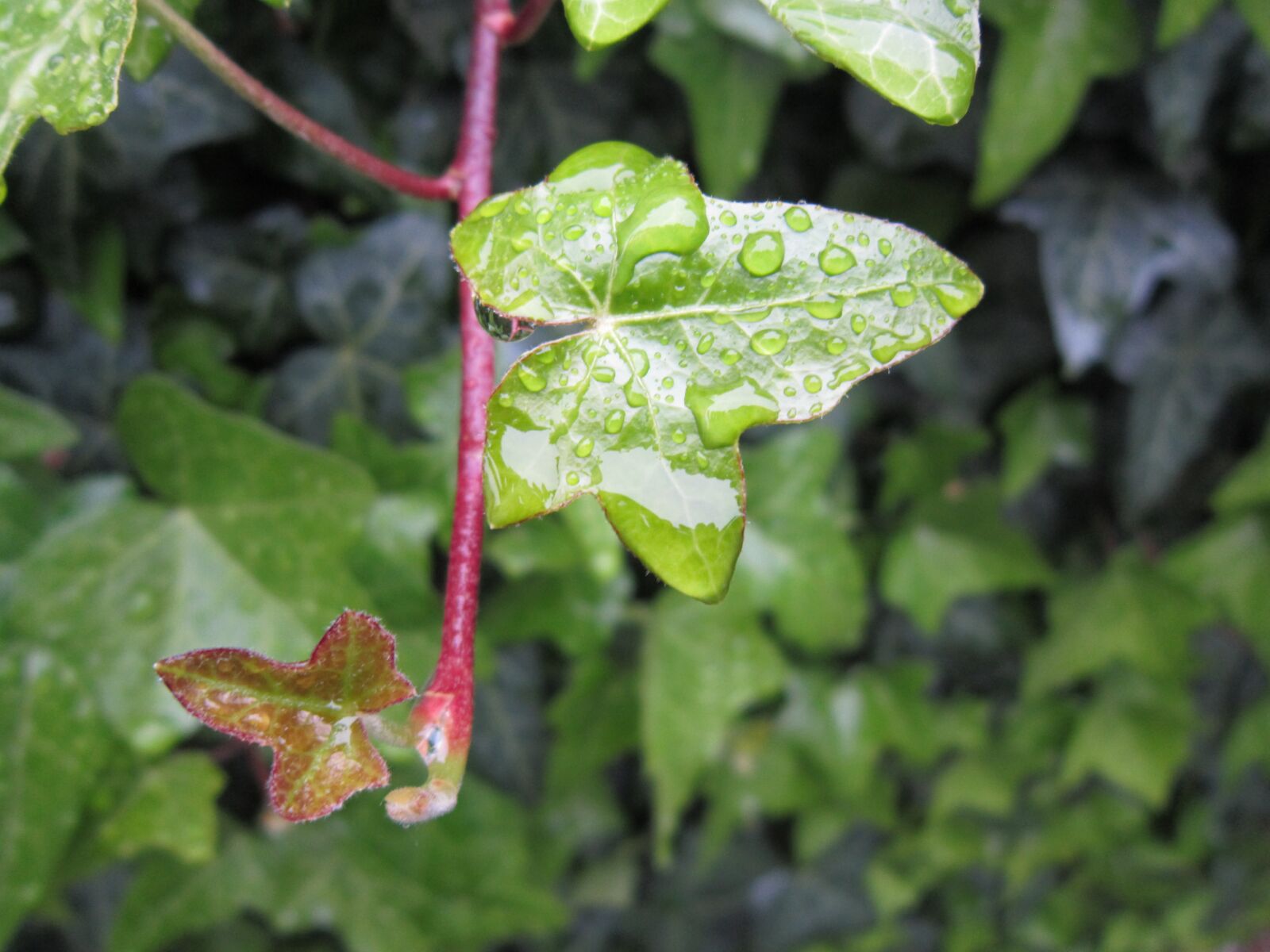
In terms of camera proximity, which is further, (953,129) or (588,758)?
(588,758)

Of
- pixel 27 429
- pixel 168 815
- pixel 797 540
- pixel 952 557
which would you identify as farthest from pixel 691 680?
pixel 27 429

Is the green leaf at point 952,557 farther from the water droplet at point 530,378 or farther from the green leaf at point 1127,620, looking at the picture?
the water droplet at point 530,378

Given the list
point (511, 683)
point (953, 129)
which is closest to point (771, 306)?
point (953, 129)

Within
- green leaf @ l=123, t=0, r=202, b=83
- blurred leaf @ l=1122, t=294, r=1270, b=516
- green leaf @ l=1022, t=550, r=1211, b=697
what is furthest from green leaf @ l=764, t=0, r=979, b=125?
green leaf @ l=1022, t=550, r=1211, b=697

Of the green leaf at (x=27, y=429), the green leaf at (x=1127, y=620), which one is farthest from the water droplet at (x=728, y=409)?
the green leaf at (x=1127, y=620)

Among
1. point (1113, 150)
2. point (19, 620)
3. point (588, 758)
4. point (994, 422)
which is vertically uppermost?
point (1113, 150)

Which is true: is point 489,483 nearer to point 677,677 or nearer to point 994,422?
point 677,677
